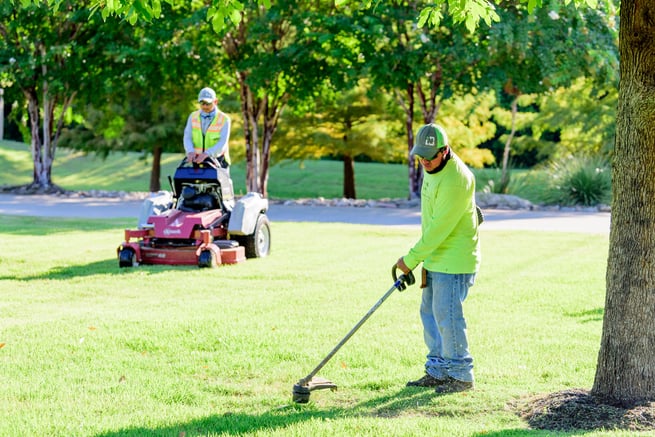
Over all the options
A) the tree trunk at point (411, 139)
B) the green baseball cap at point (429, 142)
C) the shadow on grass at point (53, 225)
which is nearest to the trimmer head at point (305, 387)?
the green baseball cap at point (429, 142)

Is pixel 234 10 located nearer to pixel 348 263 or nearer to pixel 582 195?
pixel 348 263

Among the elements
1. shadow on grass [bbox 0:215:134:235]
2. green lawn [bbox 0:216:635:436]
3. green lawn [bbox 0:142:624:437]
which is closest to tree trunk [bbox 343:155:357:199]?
shadow on grass [bbox 0:215:134:235]

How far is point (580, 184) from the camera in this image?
78.0ft

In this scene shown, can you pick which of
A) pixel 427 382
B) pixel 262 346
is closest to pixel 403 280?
pixel 427 382

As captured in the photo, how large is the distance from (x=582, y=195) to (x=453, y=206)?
19118mm

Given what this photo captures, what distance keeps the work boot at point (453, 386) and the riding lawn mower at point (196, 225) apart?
5977 millimetres

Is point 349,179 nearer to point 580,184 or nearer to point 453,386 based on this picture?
point 580,184

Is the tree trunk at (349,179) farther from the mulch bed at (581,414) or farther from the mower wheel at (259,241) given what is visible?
the mulch bed at (581,414)

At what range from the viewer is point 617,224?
5406mm

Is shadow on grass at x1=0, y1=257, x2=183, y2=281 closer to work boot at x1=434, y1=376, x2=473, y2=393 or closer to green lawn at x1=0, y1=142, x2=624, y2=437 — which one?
green lawn at x1=0, y1=142, x2=624, y2=437

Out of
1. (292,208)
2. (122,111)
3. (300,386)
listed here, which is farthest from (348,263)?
(122,111)

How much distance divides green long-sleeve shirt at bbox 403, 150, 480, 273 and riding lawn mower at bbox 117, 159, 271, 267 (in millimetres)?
6037

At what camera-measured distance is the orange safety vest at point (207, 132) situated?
39.3 feet

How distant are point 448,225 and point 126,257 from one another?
661cm
